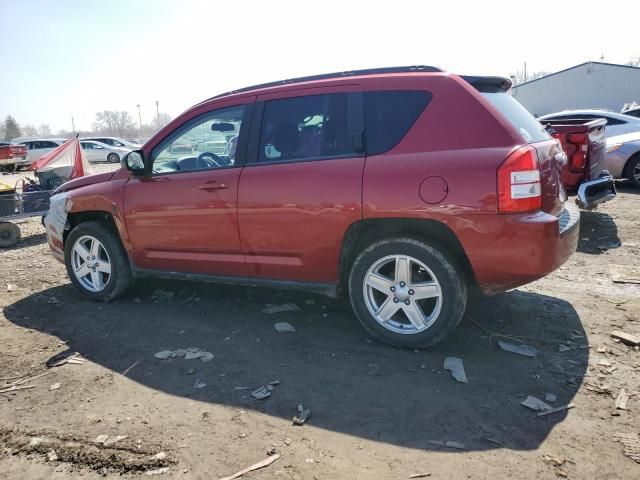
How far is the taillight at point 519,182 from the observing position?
307 centimetres

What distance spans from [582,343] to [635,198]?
662cm

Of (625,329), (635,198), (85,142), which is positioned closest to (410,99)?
(625,329)

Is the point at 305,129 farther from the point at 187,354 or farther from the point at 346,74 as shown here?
the point at 187,354

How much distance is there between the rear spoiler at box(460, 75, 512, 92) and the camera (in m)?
3.50

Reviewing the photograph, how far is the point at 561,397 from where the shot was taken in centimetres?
296

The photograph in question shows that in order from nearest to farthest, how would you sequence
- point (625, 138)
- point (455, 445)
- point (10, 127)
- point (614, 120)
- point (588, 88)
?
1. point (455, 445)
2. point (625, 138)
3. point (614, 120)
4. point (588, 88)
5. point (10, 127)

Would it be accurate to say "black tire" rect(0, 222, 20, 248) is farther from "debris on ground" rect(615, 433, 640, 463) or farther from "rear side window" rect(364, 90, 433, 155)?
"debris on ground" rect(615, 433, 640, 463)

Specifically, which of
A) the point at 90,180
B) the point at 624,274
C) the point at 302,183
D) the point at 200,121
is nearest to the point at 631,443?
the point at 302,183

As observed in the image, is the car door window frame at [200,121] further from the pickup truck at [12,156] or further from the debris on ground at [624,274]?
the pickup truck at [12,156]

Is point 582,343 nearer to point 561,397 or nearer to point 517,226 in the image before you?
point 561,397

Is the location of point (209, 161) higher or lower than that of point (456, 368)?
higher

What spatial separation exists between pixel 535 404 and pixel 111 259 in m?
3.93

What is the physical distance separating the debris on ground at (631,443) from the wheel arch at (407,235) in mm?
1241

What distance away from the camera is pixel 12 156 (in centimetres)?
2542
